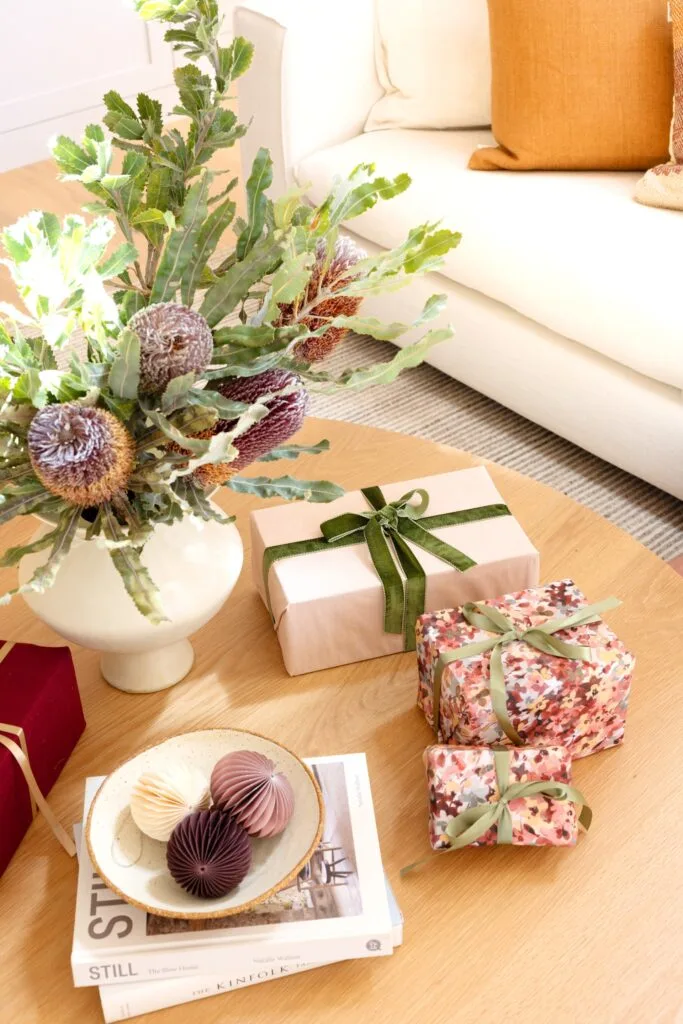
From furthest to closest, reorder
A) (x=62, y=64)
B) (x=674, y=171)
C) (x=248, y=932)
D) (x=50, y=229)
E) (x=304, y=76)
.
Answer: (x=62, y=64)
(x=304, y=76)
(x=674, y=171)
(x=248, y=932)
(x=50, y=229)

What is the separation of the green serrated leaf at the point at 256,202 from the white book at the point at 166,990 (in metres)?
0.53

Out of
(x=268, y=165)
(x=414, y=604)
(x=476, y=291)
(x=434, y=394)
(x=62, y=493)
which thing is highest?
(x=268, y=165)

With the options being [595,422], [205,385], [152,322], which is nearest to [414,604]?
[205,385]

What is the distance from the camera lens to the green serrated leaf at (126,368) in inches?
27.7

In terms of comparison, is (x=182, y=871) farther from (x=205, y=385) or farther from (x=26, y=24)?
(x=26, y=24)

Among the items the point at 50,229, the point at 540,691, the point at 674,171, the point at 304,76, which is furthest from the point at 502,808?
the point at 304,76

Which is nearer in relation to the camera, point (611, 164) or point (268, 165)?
point (268, 165)

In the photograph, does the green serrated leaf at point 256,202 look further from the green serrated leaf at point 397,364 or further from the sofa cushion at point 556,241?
the sofa cushion at point 556,241

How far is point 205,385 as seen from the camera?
2.74ft

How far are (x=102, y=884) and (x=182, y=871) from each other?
8 centimetres

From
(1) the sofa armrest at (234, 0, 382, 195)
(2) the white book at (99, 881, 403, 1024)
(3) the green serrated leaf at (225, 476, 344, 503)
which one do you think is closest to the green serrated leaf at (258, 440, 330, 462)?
(3) the green serrated leaf at (225, 476, 344, 503)

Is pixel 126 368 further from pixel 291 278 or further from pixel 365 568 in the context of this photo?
pixel 365 568

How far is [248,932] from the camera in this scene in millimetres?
804

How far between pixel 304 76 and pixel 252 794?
1.68 metres
